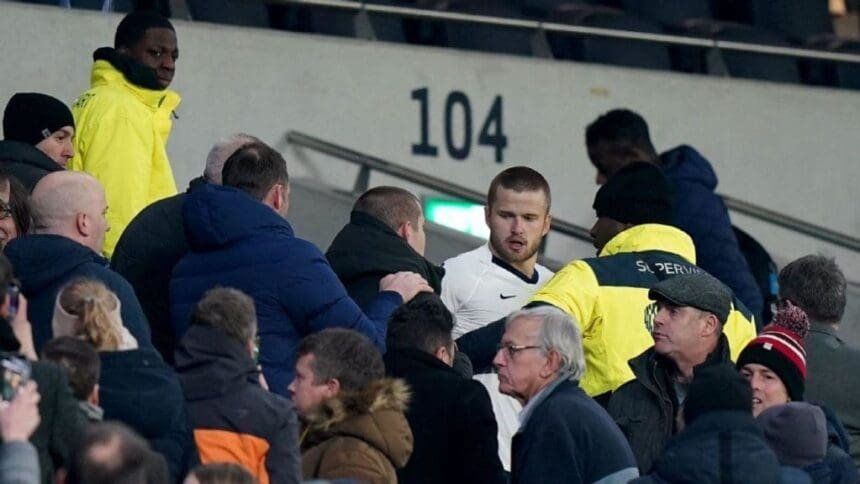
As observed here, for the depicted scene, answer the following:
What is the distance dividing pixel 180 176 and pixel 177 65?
61 centimetres

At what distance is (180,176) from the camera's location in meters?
12.7

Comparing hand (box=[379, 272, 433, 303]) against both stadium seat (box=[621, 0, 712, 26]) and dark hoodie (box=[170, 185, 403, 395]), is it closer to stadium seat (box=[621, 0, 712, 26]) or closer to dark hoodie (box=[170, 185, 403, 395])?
dark hoodie (box=[170, 185, 403, 395])

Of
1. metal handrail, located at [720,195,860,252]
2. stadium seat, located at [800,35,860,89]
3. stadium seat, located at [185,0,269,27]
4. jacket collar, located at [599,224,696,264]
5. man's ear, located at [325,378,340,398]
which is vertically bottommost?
metal handrail, located at [720,195,860,252]

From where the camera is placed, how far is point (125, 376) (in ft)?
21.1

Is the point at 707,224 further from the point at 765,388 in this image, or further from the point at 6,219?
the point at 6,219

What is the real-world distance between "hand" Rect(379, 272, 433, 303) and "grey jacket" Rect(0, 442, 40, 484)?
233cm

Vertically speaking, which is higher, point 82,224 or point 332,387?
point 82,224

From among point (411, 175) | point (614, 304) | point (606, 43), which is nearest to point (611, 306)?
point (614, 304)

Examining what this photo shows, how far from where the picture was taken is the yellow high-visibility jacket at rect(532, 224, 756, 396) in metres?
8.08

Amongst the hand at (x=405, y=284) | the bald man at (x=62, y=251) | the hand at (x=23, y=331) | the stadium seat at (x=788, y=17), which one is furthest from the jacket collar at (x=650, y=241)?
the stadium seat at (x=788, y=17)

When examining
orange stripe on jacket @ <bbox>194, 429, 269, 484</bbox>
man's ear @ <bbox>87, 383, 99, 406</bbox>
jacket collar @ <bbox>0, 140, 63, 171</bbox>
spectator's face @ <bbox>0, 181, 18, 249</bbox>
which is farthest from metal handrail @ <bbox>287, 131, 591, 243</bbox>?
man's ear @ <bbox>87, 383, 99, 406</bbox>

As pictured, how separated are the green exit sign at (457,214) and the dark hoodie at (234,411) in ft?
22.9

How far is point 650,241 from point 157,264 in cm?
175

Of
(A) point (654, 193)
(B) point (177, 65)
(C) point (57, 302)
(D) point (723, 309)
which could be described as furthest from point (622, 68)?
(C) point (57, 302)
